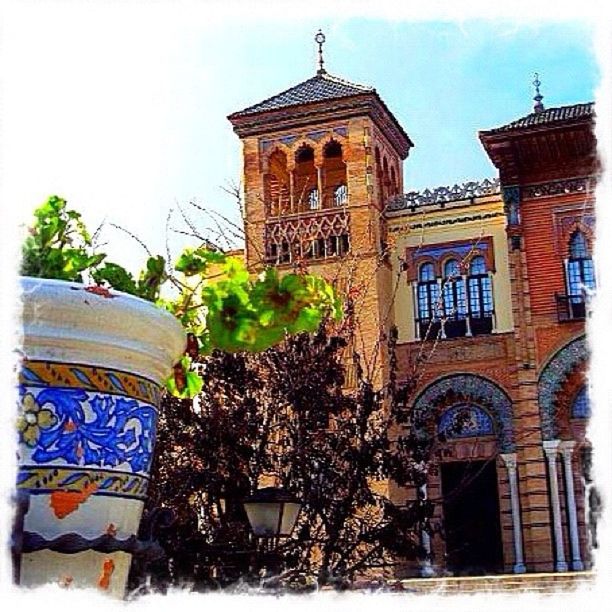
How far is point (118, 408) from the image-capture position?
96 cm

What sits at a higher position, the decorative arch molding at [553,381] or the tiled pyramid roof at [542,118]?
the tiled pyramid roof at [542,118]

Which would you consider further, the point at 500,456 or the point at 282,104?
the point at 282,104

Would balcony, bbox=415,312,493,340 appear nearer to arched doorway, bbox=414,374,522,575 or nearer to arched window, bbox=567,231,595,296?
arched doorway, bbox=414,374,522,575

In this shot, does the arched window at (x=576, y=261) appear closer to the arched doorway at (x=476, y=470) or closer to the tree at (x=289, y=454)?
the arched doorway at (x=476, y=470)

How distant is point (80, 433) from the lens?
910 mm

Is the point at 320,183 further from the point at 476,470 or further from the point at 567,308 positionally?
the point at 476,470

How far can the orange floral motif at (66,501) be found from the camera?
88cm

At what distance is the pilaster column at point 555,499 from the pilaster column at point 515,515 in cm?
45

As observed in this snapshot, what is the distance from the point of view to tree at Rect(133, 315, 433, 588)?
4457 mm

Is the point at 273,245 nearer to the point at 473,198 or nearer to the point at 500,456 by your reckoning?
the point at 473,198

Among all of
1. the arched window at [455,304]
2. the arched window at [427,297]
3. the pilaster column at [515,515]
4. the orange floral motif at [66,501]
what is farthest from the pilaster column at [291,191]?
the orange floral motif at [66,501]

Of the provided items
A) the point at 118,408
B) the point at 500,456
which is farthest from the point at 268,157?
the point at 118,408

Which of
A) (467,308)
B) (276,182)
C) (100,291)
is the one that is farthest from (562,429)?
(100,291)

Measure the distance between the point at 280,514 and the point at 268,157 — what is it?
13.0 meters
